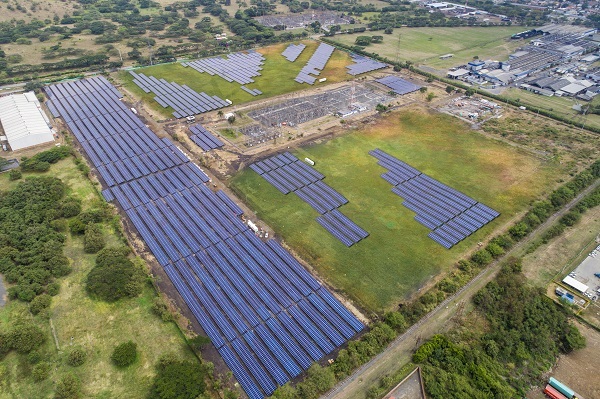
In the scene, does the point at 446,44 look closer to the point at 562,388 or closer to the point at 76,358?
the point at 562,388

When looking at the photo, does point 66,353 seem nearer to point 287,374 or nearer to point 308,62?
point 287,374

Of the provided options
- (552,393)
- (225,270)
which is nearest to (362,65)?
(225,270)

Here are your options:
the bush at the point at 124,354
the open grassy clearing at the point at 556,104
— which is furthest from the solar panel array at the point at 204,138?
the open grassy clearing at the point at 556,104

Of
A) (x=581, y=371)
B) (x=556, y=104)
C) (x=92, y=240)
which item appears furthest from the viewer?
(x=556, y=104)

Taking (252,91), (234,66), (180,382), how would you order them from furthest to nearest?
(234,66) → (252,91) → (180,382)

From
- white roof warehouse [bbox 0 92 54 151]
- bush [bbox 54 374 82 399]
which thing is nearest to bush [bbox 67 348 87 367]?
bush [bbox 54 374 82 399]

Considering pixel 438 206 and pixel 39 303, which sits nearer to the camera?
pixel 39 303

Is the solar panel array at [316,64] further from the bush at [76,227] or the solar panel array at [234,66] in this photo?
the bush at [76,227]
